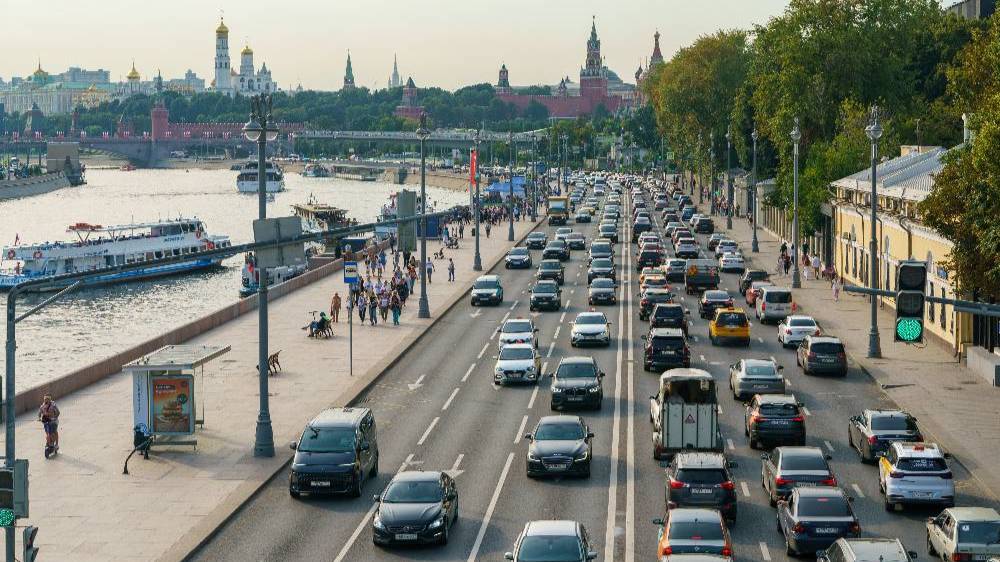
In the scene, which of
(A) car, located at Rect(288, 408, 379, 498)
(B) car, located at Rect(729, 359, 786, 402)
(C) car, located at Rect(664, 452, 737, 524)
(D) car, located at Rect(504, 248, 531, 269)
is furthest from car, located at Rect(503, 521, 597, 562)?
(D) car, located at Rect(504, 248, 531, 269)

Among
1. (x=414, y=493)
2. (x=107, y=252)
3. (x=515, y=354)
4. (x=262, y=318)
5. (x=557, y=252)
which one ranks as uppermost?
(x=262, y=318)

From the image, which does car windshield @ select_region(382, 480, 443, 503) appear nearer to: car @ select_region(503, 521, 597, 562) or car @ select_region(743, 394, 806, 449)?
car @ select_region(503, 521, 597, 562)

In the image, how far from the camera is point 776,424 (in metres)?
36.9

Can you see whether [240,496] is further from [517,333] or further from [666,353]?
[517,333]

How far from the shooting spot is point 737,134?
439 ft

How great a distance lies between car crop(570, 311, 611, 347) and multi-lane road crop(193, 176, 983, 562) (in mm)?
457

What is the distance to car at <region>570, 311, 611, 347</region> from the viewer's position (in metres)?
55.4

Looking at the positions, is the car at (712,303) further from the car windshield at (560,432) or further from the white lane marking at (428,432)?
the car windshield at (560,432)

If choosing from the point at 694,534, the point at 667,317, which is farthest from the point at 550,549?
the point at 667,317

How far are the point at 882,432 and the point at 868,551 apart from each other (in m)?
12.2

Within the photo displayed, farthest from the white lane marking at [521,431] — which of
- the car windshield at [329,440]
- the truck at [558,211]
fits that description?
the truck at [558,211]

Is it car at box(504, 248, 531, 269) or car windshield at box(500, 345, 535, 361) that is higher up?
car at box(504, 248, 531, 269)

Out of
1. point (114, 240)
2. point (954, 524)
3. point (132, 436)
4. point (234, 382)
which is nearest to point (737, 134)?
point (114, 240)

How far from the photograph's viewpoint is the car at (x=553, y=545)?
955 inches
